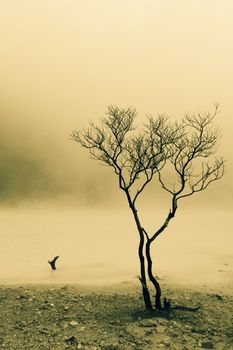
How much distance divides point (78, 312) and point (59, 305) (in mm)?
1861

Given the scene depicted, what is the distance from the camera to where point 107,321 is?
24.8m

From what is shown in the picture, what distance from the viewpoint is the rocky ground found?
22.3 meters

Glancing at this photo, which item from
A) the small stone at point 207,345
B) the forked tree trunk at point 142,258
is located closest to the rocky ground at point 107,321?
the small stone at point 207,345

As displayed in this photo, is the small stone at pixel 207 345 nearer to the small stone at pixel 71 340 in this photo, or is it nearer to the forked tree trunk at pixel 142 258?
the forked tree trunk at pixel 142 258

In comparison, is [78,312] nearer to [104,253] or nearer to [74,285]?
[74,285]

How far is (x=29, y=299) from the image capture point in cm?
2912

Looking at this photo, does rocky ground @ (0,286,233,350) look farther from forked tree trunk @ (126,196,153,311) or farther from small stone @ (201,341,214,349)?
forked tree trunk @ (126,196,153,311)

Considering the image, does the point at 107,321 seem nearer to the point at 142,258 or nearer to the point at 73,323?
the point at 73,323

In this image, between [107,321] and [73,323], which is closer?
[73,323]

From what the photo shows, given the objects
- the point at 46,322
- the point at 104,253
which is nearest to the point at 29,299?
the point at 46,322

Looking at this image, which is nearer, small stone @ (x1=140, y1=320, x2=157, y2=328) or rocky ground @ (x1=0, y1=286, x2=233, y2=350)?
rocky ground @ (x1=0, y1=286, x2=233, y2=350)

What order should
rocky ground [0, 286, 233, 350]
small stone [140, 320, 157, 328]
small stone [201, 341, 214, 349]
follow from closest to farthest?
small stone [201, 341, 214, 349] → rocky ground [0, 286, 233, 350] → small stone [140, 320, 157, 328]

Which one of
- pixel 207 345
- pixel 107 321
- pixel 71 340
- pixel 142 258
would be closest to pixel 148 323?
pixel 107 321

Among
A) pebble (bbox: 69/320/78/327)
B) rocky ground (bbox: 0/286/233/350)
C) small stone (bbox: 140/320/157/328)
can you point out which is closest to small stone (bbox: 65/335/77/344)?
rocky ground (bbox: 0/286/233/350)
